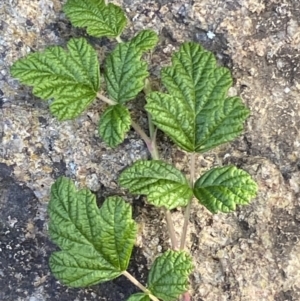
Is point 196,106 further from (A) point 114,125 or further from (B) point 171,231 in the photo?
(B) point 171,231

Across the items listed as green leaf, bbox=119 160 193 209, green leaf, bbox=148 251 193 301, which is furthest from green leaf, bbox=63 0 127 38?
green leaf, bbox=148 251 193 301

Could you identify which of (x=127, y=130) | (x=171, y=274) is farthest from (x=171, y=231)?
(x=127, y=130)

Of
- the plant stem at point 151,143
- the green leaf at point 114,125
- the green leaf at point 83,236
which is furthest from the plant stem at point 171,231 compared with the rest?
the green leaf at point 114,125

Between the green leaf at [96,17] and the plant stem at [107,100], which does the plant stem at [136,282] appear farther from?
the green leaf at [96,17]

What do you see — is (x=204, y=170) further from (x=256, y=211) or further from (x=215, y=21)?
(x=215, y=21)

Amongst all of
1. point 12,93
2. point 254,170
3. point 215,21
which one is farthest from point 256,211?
point 12,93

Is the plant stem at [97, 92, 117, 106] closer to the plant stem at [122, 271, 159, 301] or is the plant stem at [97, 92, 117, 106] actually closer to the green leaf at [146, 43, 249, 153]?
the green leaf at [146, 43, 249, 153]
